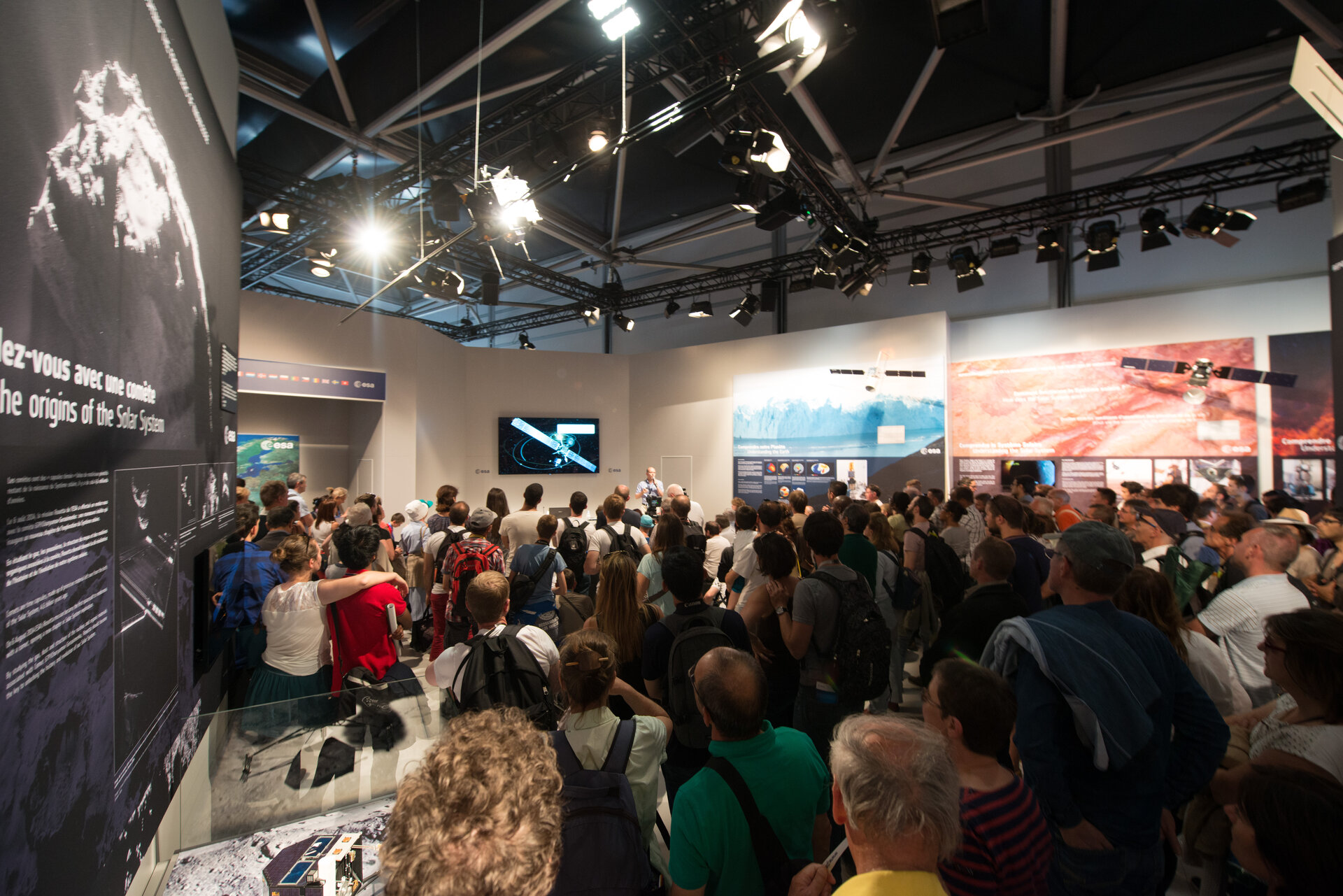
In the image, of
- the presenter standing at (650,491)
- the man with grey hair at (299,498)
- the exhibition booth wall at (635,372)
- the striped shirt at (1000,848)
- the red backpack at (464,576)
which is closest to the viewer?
the striped shirt at (1000,848)

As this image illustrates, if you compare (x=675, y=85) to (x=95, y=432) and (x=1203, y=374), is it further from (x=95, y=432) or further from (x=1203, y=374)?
(x=1203, y=374)

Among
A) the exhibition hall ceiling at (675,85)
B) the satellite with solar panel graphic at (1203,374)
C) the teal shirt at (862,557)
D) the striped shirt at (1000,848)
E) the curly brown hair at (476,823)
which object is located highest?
the exhibition hall ceiling at (675,85)

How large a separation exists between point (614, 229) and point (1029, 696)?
8.69 meters

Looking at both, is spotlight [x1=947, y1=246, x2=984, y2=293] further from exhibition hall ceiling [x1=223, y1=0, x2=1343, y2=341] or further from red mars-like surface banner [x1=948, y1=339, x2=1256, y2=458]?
red mars-like surface banner [x1=948, y1=339, x2=1256, y2=458]

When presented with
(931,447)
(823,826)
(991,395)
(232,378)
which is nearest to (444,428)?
(232,378)

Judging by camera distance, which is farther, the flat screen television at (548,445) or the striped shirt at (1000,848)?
the flat screen television at (548,445)

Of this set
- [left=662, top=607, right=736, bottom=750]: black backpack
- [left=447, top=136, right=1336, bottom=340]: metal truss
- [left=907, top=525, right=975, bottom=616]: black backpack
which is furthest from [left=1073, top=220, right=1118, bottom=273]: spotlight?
[left=662, top=607, right=736, bottom=750]: black backpack

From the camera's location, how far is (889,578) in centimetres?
342

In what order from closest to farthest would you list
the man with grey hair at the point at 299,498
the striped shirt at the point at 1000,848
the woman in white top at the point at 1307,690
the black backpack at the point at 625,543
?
1. the striped shirt at the point at 1000,848
2. the woman in white top at the point at 1307,690
3. the black backpack at the point at 625,543
4. the man with grey hair at the point at 299,498

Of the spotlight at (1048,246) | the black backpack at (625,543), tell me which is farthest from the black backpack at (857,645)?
the spotlight at (1048,246)

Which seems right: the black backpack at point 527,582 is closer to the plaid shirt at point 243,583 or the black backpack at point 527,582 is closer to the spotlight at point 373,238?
the plaid shirt at point 243,583

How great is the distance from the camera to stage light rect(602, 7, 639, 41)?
3480 millimetres

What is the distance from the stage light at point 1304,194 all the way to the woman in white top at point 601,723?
8727 mm

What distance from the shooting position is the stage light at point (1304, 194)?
234 inches
